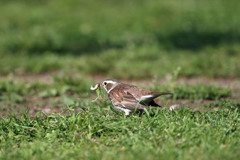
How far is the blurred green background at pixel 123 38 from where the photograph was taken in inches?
371

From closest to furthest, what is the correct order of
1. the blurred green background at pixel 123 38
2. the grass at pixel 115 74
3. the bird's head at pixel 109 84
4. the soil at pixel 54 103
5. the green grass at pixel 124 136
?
the green grass at pixel 124 136 → the grass at pixel 115 74 → the bird's head at pixel 109 84 → the soil at pixel 54 103 → the blurred green background at pixel 123 38

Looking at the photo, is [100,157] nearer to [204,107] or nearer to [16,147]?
[16,147]

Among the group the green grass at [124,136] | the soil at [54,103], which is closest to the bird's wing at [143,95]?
the green grass at [124,136]

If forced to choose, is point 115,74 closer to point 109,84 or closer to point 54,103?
point 54,103

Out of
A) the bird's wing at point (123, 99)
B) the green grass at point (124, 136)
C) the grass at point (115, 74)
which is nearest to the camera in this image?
the green grass at point (124, 136)

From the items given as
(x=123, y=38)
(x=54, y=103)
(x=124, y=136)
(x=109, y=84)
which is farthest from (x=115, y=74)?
(x=124, y=136)

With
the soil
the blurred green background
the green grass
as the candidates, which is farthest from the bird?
the blurred green background

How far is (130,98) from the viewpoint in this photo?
17.9 feet

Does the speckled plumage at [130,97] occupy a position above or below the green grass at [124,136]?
above

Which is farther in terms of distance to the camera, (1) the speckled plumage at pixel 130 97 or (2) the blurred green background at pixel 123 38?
(2) the blurred green background at pixel 123 38

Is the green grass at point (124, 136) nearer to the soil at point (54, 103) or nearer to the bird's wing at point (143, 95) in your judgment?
the bird's wing at point (143, 95)

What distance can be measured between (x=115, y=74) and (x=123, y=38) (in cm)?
351

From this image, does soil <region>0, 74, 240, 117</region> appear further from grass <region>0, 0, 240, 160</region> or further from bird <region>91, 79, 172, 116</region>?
bird <region>91, 79, 172, 116</region>

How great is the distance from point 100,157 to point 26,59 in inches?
261
